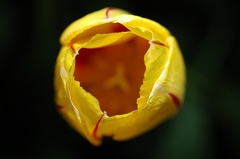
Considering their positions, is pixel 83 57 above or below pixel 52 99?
above

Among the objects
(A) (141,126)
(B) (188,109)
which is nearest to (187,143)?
(B) (188,109)

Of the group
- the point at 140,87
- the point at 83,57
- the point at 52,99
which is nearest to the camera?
the point at 140,87

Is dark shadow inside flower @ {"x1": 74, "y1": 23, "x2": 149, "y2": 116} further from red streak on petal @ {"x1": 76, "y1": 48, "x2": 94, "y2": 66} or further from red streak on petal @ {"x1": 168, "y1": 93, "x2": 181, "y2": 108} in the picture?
red streak on petal @ {"x1": 168, "y1": 93, "x2": 181, "y2": 108}

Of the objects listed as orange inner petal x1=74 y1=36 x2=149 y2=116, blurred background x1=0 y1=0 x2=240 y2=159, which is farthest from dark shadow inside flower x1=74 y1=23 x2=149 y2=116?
blurred background x1=0 y1=0 x2=240 y2=159

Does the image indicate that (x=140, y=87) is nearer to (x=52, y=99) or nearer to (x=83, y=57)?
(x=83, y=57)

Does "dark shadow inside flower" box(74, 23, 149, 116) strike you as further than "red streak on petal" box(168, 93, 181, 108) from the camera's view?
Yes

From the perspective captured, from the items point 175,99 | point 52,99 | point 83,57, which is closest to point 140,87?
point 175,99

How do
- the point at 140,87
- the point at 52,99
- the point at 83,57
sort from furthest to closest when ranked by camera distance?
the point at 52,99 → the point at 83,57 → the point at 140,87
